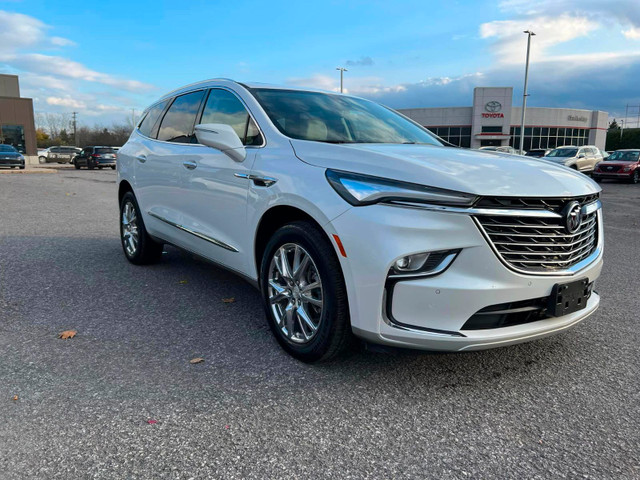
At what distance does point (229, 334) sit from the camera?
364cm

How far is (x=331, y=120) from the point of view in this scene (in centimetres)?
383

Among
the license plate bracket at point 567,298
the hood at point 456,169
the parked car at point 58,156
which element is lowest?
the parked car at point 58,156

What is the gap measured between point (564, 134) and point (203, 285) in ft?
217

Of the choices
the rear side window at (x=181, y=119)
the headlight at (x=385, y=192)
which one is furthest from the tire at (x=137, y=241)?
the headlight at (x=385, y=192)

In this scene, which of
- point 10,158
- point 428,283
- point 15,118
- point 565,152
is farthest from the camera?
point 15,118

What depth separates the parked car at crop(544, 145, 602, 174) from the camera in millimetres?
25194

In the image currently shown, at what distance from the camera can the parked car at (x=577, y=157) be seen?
25.2m

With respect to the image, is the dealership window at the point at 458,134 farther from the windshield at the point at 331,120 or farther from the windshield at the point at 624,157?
the windshield at the point at 331,120

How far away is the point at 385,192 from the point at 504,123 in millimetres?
60819

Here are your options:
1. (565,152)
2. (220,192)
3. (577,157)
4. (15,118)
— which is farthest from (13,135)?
(220,192)

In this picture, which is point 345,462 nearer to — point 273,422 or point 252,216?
point 273,422

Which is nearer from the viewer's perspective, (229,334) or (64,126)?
(229,334)

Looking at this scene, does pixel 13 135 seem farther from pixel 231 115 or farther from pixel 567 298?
pixel 567 298

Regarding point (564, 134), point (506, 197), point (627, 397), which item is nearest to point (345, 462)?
point (506, 197)
